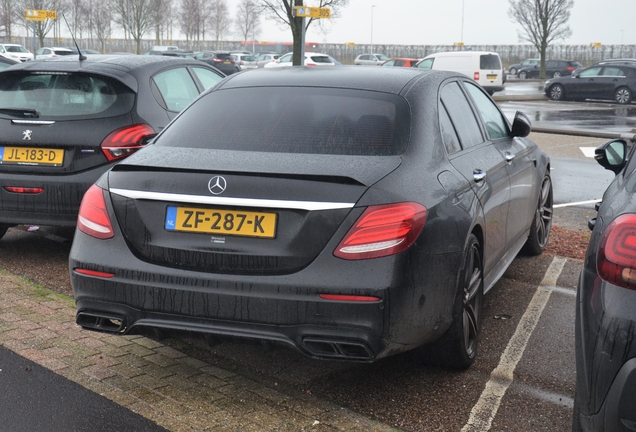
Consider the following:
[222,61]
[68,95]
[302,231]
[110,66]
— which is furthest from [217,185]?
[222,61]

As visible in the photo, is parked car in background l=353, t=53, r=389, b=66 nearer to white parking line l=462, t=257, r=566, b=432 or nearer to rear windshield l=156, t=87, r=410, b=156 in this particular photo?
white parking line l=462, t=257, r=566, b=432

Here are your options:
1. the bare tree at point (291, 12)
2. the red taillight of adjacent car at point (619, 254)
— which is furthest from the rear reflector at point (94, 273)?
the bare tree at point (291, 12)

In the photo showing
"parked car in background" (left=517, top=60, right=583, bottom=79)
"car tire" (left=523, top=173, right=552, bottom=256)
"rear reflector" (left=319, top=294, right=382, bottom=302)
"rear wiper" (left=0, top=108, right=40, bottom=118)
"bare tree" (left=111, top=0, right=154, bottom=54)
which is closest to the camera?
"rear reflector" (left=319, top=294, right=382, bottom=302)

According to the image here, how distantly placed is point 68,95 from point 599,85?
3003 centimetres

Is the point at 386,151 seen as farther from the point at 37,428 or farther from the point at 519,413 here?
the point at 37,428

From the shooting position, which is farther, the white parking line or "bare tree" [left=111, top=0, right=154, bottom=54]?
"bare tree" [left=111, top=0, right=154, bottom=54]

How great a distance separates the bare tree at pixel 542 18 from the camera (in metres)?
57.7

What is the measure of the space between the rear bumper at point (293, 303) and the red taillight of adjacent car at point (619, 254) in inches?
36.0

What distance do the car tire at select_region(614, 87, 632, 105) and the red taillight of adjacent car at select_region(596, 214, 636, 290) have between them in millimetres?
31651

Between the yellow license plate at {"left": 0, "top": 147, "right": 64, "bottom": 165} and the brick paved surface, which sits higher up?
the yellow license plate at {"left": 0, "top": 147, "right": 64, "bottom": 165}

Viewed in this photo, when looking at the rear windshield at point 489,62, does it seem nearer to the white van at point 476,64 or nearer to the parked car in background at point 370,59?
the white van at point 476,64

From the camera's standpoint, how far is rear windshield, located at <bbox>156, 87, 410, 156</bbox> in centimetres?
383

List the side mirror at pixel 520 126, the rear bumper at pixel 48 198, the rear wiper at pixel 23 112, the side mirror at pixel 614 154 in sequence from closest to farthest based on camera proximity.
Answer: the side mirror at pixel 614 154
the side mirror at pixel 520 126
the rear bumper at pixel 48 198
the rear wiper at pixel 23 112

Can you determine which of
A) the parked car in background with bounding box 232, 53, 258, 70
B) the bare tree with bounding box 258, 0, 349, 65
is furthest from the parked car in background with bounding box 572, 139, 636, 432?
the parked car in background with bounding box 232, 53, 258, 70
